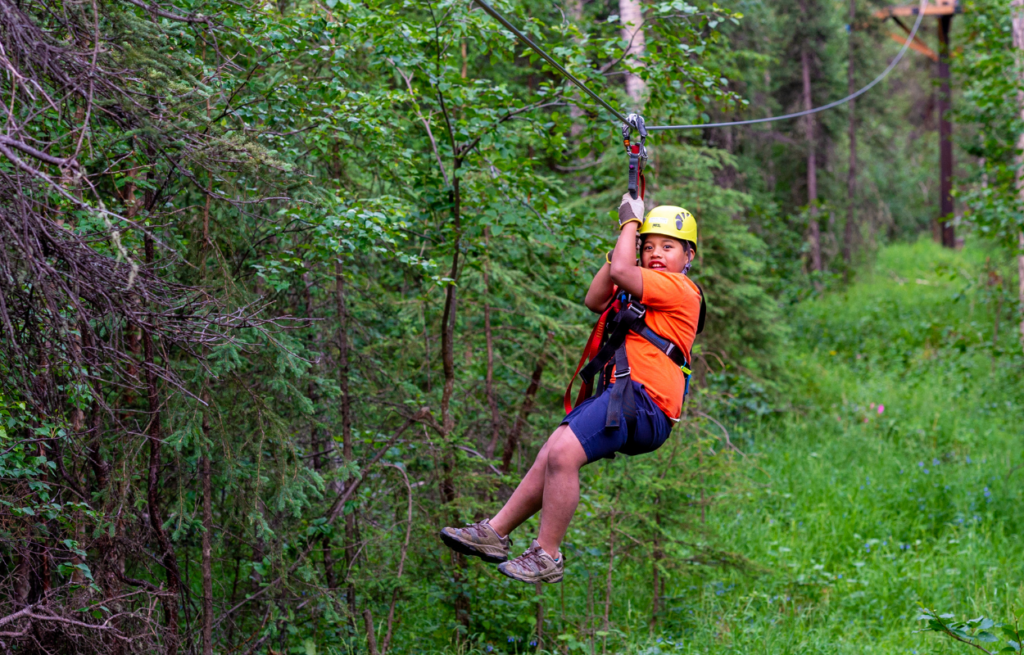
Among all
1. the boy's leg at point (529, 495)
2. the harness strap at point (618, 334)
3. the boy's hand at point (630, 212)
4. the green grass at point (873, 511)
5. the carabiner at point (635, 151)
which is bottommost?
the green grass at point (873, 511)

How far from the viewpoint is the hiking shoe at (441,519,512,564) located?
4.09 m

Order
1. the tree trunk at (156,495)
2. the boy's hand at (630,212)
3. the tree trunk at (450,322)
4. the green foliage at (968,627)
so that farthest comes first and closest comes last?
the tree trunk at (450,322) → the tree trunk at (156,495) → the green foliage at (968,627) → the boy's hand at (630,212)

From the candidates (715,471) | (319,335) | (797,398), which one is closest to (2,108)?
(319,335)

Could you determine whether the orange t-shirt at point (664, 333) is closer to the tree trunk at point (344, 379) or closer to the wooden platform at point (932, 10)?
the tree trunk at point (344, 379)

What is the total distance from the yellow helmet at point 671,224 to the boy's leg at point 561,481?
3.63ft

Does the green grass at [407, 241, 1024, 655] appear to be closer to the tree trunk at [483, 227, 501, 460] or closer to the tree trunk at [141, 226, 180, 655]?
the tree trunk at [483, 227, 501, 460]

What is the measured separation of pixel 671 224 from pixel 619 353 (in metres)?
0.72

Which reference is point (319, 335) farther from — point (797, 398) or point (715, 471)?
point (797, 398)

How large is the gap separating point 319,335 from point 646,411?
3.31 m

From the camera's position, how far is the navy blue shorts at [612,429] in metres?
3.96

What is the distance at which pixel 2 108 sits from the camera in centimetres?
334

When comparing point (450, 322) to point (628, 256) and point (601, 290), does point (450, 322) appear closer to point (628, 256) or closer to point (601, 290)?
point (601, 290)

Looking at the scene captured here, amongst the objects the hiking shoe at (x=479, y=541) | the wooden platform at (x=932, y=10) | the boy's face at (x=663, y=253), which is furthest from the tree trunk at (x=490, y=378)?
the wooden platform at (x=932, y=10)

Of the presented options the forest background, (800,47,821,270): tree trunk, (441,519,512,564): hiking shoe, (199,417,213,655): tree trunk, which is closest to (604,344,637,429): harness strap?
(441,519,512,564): hiking shoe
